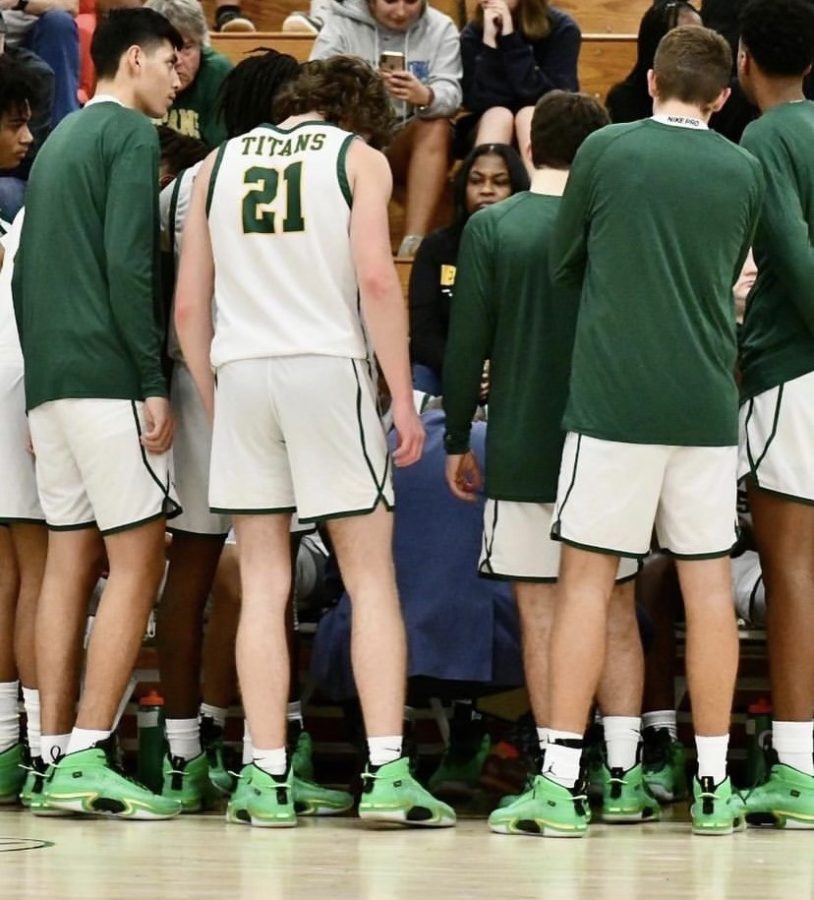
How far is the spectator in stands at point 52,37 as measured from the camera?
22.8 ft

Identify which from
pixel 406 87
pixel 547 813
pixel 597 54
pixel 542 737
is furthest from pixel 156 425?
pixel 597 54

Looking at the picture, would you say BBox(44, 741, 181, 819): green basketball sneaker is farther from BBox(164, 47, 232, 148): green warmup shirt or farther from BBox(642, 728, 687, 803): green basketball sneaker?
BBox(164, 47, 232, 148): green warmup shirt

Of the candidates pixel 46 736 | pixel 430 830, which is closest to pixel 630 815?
pixel 430 830

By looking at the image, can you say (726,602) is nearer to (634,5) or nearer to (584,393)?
(584,393)

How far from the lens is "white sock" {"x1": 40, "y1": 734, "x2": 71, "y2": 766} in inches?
171

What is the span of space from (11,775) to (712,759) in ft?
5.55

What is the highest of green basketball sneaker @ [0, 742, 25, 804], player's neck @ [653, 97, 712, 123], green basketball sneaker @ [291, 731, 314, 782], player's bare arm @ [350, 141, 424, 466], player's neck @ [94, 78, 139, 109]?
player's neck @ [653, 97, 712, 123]

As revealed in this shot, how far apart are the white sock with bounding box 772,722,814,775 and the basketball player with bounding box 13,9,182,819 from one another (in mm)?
1359

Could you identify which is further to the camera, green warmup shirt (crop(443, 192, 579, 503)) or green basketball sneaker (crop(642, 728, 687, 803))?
green basketball sneaker (crop(642, 728, 687, 803))

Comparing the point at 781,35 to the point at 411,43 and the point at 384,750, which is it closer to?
the point at 384,750

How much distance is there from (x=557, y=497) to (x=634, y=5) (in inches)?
206

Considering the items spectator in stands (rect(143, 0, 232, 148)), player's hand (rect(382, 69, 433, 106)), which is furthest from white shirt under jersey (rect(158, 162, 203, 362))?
player's hand (rect(382, 69, 433, 106))

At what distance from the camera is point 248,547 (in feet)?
13.5

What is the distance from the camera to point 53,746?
14.3ft
